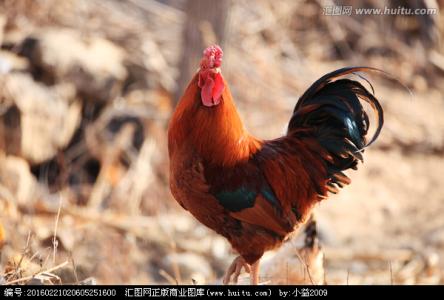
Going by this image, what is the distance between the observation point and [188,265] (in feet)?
23.9

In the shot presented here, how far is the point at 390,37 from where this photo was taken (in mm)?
12867

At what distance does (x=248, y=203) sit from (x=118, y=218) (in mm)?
3965

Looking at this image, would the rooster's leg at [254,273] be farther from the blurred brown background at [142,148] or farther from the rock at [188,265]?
the rock at [188,265]

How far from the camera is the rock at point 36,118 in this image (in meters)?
7.76

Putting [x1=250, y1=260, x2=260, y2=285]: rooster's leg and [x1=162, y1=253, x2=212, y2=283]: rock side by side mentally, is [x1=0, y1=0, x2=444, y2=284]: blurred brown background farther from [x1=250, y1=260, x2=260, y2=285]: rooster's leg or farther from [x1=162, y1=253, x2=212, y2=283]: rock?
[x1=250, y1=260, x2=260, y2=285]: rooster's leg

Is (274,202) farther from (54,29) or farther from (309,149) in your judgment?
(54,29)

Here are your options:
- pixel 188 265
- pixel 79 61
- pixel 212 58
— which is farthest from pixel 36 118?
pixel 212 58

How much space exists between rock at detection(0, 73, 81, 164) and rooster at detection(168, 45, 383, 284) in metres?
4.44

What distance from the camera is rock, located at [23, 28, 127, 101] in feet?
27.0

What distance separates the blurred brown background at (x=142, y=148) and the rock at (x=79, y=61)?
0.02 meters

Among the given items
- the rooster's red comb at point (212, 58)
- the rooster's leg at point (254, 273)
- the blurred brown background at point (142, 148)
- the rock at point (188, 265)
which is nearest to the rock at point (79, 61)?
the blurred brown background at point (142, 148)

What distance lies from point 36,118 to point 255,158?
183 inches

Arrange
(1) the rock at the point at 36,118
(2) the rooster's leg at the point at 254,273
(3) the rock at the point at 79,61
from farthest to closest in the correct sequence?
(3) the rock at the point at 79,61
(1) the rock at the point at 36,118
(2) the rooster's leg at the point at 254,273
